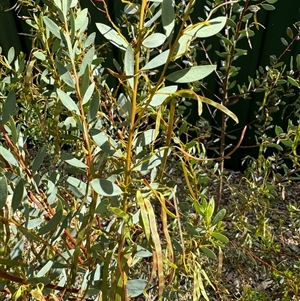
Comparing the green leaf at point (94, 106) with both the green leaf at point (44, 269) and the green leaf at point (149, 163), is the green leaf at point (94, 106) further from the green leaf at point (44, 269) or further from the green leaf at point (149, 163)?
the green leaf at point (44, 269)

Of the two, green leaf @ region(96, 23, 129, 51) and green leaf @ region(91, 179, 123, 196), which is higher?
green leaf @ region(96, 23, 129, 51)

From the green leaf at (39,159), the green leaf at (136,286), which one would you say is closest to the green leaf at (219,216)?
the green leaf at (136,286)

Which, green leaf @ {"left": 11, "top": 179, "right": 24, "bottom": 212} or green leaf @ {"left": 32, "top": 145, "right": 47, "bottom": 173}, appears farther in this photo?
green leaf @ {"left": 32, "top": 145, "right": 47, "bottom": 173}

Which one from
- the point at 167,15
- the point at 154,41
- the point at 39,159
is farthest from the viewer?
the point at 39,159

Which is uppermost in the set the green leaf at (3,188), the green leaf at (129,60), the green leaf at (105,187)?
the green leaf at (129,60)

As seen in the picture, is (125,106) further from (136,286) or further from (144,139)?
(136,286)

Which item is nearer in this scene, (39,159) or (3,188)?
(3,188)

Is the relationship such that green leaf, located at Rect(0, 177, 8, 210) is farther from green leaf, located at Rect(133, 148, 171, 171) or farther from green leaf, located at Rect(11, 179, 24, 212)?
green leaf, located at Rect(133, 148, 171, 171)

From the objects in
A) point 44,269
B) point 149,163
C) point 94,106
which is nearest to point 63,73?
point 94,106

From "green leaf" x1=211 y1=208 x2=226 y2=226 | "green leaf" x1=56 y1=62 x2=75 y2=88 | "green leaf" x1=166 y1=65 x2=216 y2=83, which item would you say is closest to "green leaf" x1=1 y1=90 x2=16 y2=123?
"green leaf" x1=56 y1=62 x2=75 y2=88

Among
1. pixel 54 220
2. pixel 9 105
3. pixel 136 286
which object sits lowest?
pixel 136 286

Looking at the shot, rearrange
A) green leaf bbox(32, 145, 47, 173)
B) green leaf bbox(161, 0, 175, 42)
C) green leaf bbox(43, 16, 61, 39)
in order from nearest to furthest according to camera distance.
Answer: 1. green leaf bbox(161, 0, 175, 42)
2. green leaf bbox(43, 16, 61, 39)
3. green leaf bbox(32, 145, 47, 173)

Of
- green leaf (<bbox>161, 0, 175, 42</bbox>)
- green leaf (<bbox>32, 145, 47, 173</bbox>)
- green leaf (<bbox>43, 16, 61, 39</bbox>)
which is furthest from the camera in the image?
green leaf (<bbox>32, 145, 47, 173</bbox>)

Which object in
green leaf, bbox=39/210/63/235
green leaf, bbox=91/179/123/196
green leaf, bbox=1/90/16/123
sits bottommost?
green leaf, bbox=39/210/63/235
